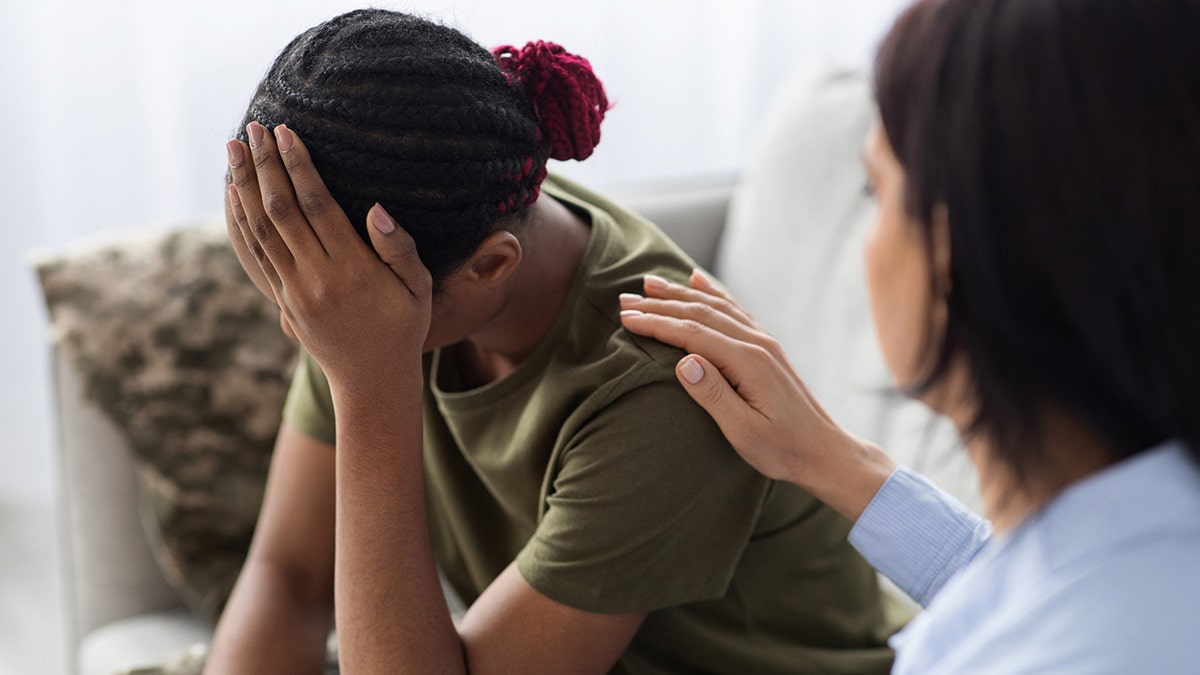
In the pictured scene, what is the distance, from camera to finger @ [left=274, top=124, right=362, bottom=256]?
32.9 inches

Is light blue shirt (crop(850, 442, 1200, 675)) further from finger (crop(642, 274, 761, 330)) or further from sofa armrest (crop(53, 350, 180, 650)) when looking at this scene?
sofa armrest (crop(53, 350, 180, 650))

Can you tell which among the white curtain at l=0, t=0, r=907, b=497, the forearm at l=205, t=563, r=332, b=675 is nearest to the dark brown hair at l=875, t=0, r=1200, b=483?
the forearm at l=205, t=563, r=332, b=675

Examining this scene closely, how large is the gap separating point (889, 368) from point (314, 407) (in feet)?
2.23

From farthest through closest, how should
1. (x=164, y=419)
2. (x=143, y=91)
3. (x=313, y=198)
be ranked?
(x=143, y=91), (x=164, y=419), (x=313, y=198)

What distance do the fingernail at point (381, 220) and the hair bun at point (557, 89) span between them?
0.59 ft

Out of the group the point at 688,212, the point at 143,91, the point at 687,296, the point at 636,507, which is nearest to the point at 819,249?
the point at 688,212

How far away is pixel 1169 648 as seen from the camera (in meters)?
0.59

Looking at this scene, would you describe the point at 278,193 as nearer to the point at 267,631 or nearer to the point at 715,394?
the point at 715,394

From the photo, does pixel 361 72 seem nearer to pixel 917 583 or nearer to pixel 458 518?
pixel 458 518

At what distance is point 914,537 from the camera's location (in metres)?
0.97

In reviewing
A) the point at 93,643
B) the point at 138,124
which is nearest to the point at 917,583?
the point at 93,643

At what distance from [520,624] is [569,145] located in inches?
16.3

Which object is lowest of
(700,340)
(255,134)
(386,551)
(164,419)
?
(164,419)

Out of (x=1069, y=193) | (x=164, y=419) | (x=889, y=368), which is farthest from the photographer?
(x=164, y=419)
